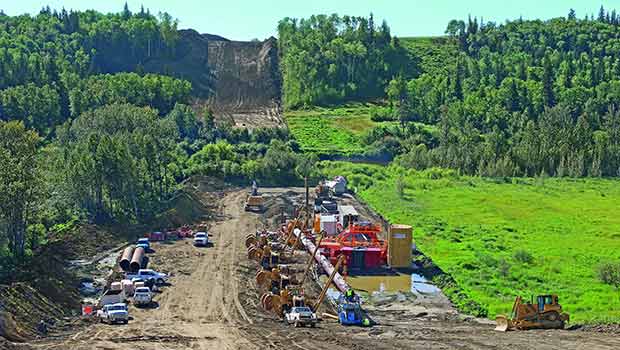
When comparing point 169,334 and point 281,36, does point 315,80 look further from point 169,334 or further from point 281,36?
point 169,334

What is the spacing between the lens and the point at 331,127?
388ft

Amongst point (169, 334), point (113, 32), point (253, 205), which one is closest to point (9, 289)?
point (169, 334)

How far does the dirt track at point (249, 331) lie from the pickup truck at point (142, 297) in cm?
67

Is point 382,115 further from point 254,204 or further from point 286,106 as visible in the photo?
point 254,204

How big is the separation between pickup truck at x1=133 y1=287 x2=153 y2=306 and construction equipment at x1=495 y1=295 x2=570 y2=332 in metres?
15.8

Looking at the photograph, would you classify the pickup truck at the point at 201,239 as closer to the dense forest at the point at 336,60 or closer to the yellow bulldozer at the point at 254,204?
the yellow bulldozer at the point at 254,204

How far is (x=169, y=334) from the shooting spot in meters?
32.9

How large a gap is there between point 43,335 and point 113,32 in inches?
5141

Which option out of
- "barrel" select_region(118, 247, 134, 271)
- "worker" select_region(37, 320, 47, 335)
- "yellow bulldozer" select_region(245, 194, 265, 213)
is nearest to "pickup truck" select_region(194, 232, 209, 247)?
"barrel" select_region(118, 247, 134, 271)

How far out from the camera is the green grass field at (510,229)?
42719mm

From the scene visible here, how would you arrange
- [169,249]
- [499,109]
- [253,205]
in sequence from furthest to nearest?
[499,109] < [253,205] < [169,249]

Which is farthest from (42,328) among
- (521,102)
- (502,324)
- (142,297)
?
(521,102)

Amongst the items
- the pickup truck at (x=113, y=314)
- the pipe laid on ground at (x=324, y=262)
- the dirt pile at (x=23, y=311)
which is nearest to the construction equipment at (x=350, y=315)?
the pipe laid on ground at (x=324, y=262)

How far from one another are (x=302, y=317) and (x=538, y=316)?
9.70 metres
